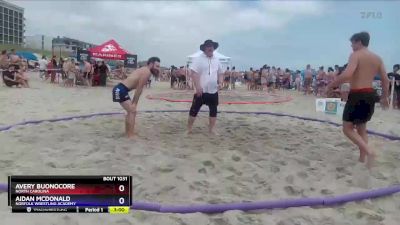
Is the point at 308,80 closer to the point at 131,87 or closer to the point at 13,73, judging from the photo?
the point at 13,73

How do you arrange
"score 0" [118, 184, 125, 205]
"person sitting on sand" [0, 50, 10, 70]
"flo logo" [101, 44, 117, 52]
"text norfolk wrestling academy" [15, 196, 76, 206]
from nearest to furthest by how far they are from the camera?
"text norfolk wrestling academy" [15, 196, 76, 206]
"score 0" [118, 184, 125, 205]
"person sitting on sand" [0, 50, 10, 70]
"flo logo" [101, 44, 117, 52]

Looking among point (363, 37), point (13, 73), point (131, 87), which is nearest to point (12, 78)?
point (13, 73)

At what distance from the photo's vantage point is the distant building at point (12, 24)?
54.2 m

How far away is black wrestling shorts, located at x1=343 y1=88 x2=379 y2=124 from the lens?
16.3ft

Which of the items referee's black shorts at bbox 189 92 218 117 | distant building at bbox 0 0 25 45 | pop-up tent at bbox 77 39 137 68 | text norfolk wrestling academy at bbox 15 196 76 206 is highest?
distant building at bbox 0 0 25 45

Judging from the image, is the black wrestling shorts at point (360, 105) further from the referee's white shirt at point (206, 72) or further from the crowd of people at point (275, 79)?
the crowd of people at point (275, 79)

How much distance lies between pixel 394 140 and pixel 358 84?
91.6 inches

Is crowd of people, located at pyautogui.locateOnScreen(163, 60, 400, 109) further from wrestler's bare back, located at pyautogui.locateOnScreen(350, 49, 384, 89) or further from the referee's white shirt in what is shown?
wrestler's bare back, located at pyautogui.locateOnScreen(350, 49, 384, 89)

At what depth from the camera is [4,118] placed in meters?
8.09

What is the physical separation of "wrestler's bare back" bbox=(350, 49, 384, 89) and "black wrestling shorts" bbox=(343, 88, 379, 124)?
7cm

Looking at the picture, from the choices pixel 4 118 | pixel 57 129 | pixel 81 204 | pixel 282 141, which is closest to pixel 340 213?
pixel 81 204

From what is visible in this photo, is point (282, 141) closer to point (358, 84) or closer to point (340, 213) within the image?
point (358, 84)

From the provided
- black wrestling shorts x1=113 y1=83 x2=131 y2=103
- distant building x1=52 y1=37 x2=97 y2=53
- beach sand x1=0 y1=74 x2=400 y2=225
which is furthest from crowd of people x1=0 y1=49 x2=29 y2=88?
distant building x1=52 y1=37 x2=97 y2=53

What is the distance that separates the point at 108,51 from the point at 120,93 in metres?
17.9
